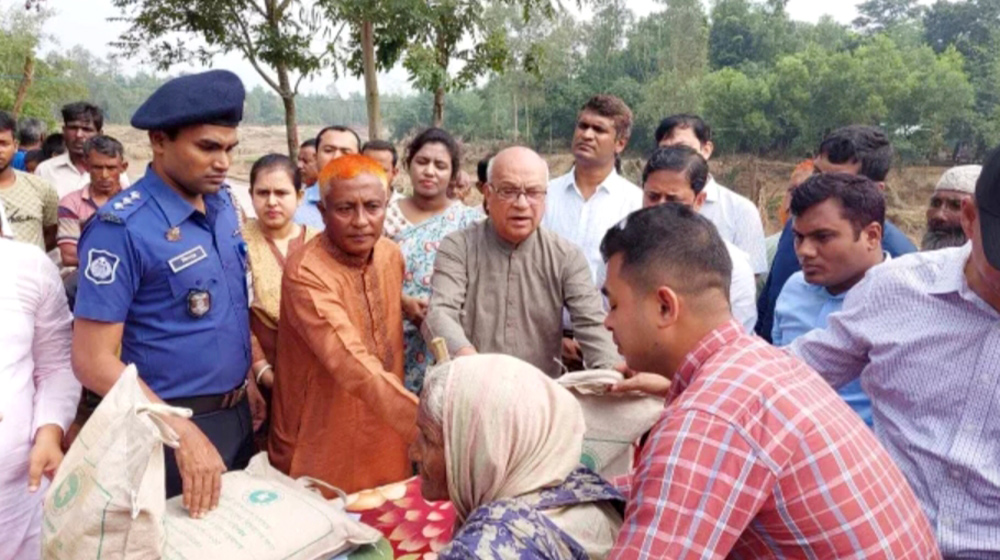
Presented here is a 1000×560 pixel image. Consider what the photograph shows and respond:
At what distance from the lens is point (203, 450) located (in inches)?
74.3

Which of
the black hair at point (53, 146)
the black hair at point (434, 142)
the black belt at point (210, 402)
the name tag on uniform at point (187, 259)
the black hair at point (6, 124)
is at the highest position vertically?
the black hair at point (6, 124)

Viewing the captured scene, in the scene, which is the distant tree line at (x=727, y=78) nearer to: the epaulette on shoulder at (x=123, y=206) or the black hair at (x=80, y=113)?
the black hair at (x=80, y=113)

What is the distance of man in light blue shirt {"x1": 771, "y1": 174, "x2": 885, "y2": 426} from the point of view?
2.66 meters

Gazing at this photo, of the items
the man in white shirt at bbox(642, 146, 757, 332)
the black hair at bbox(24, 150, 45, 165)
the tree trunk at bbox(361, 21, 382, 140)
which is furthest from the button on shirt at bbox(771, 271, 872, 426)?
the tree trunk at bbox(361, 21, 382, 140)

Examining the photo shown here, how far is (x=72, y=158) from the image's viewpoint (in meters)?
6.07

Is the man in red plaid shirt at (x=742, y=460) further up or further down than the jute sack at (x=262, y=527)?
further up

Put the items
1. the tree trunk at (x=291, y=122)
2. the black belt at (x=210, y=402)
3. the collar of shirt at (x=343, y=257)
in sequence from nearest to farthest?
the black belt at (x=210, y=402) < the collar of shirt at (x=343, y=257) < the tree trunk at (x=291, y=122)

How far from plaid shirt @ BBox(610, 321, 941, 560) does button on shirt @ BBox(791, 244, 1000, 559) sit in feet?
1.28

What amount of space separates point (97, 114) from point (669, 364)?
6.30m

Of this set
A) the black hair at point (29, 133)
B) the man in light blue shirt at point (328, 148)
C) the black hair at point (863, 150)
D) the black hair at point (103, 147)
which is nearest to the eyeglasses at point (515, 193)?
the black hair at point (863, 150)

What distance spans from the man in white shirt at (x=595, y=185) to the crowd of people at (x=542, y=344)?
1 cm

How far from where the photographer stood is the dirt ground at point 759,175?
2233 cm

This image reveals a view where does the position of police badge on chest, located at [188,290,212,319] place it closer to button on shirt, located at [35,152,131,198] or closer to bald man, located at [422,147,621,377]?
bald man, located at [422,147,621,377]

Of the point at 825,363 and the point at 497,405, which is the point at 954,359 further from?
the point at 497,405
